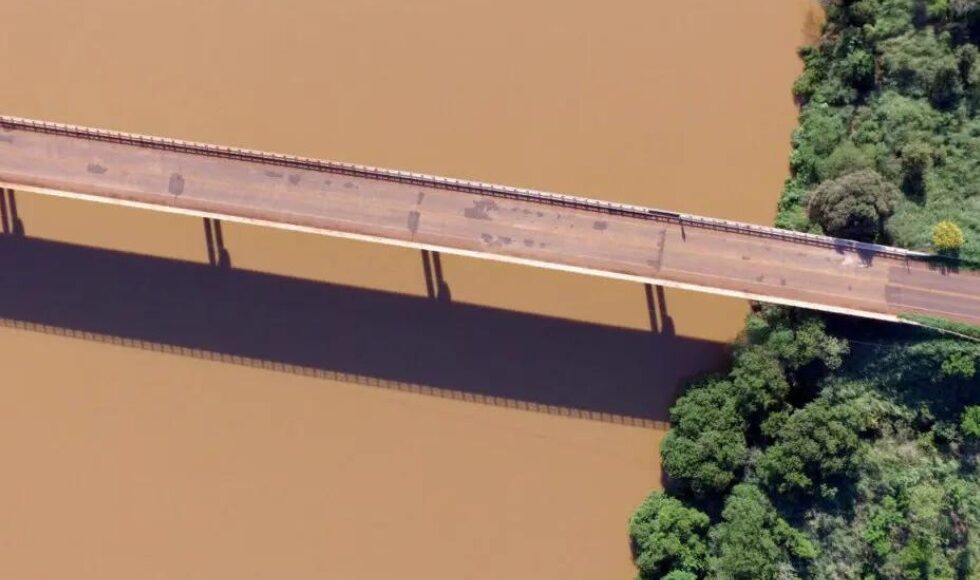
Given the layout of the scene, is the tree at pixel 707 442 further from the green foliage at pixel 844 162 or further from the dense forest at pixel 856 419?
the green foliage at pixel 844 162

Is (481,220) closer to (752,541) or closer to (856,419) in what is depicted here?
(752,541)

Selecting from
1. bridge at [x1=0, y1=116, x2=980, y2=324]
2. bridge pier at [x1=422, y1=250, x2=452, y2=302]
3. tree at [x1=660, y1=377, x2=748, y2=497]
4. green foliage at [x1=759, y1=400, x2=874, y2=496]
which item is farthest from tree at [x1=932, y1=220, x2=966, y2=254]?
bridge pier at [x1=422, y1=250, x2=452, y2=302]

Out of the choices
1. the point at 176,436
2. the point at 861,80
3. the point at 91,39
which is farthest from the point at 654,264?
the point at 91,39

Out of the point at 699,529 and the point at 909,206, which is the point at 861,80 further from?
the point at 699,529

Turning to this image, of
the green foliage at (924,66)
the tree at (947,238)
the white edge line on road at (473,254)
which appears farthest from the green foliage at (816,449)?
the green foliage at (924,66)

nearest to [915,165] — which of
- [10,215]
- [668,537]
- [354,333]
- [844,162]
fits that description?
[844,162]

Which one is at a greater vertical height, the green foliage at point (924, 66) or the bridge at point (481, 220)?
the green foliage at point (924, 66)

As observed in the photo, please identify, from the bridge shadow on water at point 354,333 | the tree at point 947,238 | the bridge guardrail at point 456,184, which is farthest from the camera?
the bridge shadow on water at point 354,333
